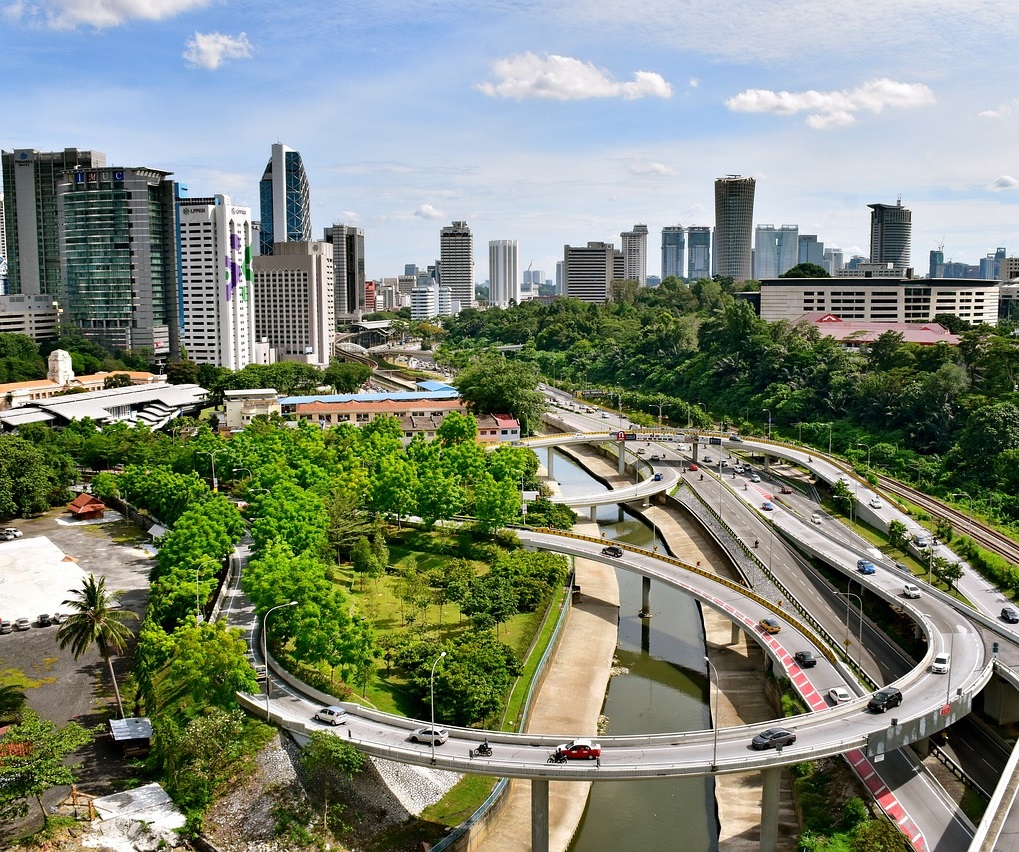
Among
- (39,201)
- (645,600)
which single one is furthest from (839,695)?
(39,201)

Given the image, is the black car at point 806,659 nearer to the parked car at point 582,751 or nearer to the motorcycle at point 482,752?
the parked car at point 582,751

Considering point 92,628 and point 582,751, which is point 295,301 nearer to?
point 92,628

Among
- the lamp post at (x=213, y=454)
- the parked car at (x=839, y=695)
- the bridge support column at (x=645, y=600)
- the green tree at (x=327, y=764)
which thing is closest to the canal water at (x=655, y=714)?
the bridge support column at (x=645, y=600)

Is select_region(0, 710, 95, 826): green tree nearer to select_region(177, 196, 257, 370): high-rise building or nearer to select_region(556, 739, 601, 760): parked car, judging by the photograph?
select_region(556, 739, 601, 760): parked car

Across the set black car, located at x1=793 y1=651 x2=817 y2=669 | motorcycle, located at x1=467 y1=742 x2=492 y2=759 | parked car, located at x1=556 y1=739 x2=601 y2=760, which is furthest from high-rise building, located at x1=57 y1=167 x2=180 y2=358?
parked car, located at x1=556 y1=739 x2=601 y2=760

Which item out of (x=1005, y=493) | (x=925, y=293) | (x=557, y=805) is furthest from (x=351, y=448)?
(x=925, y=293)

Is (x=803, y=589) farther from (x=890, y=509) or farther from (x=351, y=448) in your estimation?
(x=351, y=448)
